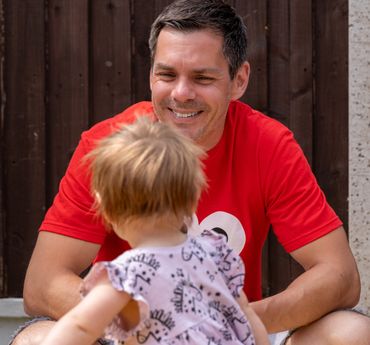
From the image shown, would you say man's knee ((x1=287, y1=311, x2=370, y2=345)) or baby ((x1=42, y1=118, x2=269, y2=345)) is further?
man's knee ((x1=287, y1=311, x2=370, y2=345))

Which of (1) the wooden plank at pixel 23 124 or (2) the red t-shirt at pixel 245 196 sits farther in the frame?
(1) the wooden plank at pixel 23 124

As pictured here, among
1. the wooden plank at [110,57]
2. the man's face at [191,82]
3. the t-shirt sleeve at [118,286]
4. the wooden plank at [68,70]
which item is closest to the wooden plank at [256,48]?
the wooden plank at [110,57]

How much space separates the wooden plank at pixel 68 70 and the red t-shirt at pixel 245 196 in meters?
1.17

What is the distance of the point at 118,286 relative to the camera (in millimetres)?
2391

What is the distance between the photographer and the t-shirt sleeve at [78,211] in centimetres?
345

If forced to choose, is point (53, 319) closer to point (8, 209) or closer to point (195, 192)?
point (195, 192)

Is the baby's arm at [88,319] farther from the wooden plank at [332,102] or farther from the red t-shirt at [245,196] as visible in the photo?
the wooden plank at [332,102]

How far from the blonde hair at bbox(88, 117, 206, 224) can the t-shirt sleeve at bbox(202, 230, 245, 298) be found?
0.16 m

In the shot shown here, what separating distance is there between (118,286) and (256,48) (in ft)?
8.35

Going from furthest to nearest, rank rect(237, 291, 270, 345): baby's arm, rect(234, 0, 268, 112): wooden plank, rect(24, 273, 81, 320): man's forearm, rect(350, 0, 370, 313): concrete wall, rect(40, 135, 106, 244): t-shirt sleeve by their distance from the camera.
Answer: rect(234, 0, 268, 112): wooden plank, rect(350, 0, 370, 313): concrete wall, rect(40, 135, 106, 244): t-shirt sleeve, rect(24, 273, 81, 320): man's forearm, rect(237, 291, 270, 345): baby's arm

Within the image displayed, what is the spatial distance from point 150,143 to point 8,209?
2510 millimetres

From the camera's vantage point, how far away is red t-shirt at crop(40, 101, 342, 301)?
3.49 meters

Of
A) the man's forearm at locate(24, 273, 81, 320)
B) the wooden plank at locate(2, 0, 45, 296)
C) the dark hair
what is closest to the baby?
the man's forearm at locate(24, 273, 81, 320)

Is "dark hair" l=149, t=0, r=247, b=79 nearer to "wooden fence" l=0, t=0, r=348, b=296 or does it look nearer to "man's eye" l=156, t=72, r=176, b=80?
"man's eye" l=156, t=72, r=176, b=80
